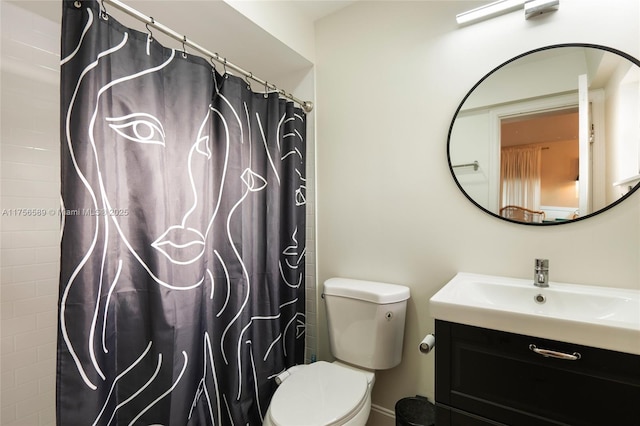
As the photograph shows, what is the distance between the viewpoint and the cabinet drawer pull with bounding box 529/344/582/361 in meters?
0.86

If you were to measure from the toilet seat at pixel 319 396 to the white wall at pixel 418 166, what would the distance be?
392mm

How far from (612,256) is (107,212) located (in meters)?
1.86

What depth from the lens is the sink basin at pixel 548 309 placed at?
2.68ft

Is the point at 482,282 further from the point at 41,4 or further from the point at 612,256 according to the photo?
the point at 41,4

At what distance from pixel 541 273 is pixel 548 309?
0.46ft

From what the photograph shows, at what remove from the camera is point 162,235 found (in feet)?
3.72

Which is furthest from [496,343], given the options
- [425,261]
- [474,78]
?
[474,78]

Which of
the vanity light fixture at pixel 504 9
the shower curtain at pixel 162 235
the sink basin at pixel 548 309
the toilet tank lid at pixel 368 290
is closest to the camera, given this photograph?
the sink basin at pixel 548 309

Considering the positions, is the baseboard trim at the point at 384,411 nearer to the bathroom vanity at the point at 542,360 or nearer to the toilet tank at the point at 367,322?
the toilet tank at the point at 367,322

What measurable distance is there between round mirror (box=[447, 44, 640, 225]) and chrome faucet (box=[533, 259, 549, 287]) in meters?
0.18

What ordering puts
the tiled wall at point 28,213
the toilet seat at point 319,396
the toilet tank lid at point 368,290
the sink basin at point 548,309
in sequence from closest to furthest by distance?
the sink basin at point 548,309
the toilet seat at point 319,396
the tiled wall at point 28,213
the toilet tank lid at point 368,290

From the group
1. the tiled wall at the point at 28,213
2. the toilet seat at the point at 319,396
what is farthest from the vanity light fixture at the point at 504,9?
the tiled wall at the point at 28,213

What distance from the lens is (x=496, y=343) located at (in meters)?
0.96

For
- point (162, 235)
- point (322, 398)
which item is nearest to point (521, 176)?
point (322, 398)
